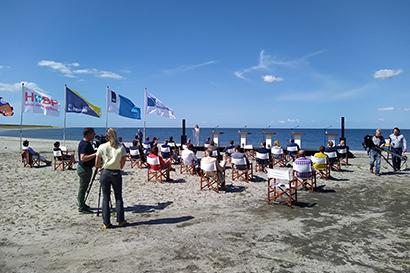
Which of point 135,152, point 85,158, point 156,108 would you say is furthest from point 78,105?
point 85,158

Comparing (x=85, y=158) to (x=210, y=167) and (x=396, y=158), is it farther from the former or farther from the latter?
(x=396, y=158)

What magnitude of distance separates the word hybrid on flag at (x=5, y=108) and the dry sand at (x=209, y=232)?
1069 cm

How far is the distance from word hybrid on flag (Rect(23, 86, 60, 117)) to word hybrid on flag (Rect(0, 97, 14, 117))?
2505 millimetres

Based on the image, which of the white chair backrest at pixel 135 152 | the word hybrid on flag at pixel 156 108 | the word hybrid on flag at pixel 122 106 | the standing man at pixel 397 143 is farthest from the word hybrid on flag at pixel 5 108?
the standing man at pixel 397 143

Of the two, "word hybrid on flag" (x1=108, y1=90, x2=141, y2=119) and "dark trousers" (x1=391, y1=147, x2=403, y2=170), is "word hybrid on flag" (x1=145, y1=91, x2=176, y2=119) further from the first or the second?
"dark trousers" (x1=391, y1=147, x2=403, y2=170)

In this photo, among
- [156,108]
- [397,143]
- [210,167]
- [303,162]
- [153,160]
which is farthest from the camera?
[156,108]

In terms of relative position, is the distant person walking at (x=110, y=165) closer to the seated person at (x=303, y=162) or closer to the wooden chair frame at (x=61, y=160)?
the seated person at (x=303, y=162)

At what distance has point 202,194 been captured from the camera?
6.66 metres

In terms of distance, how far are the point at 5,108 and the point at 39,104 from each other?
120 inches

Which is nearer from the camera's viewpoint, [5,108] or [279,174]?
[279,174]

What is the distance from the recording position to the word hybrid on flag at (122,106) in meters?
14.6

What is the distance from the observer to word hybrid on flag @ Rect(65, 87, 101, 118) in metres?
13.9

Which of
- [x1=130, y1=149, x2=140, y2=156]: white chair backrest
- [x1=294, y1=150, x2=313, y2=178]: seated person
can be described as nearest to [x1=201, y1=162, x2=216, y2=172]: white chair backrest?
[x1=294, y1=150, x2=313, y2=178]: seated person

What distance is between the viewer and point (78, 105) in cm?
1430
